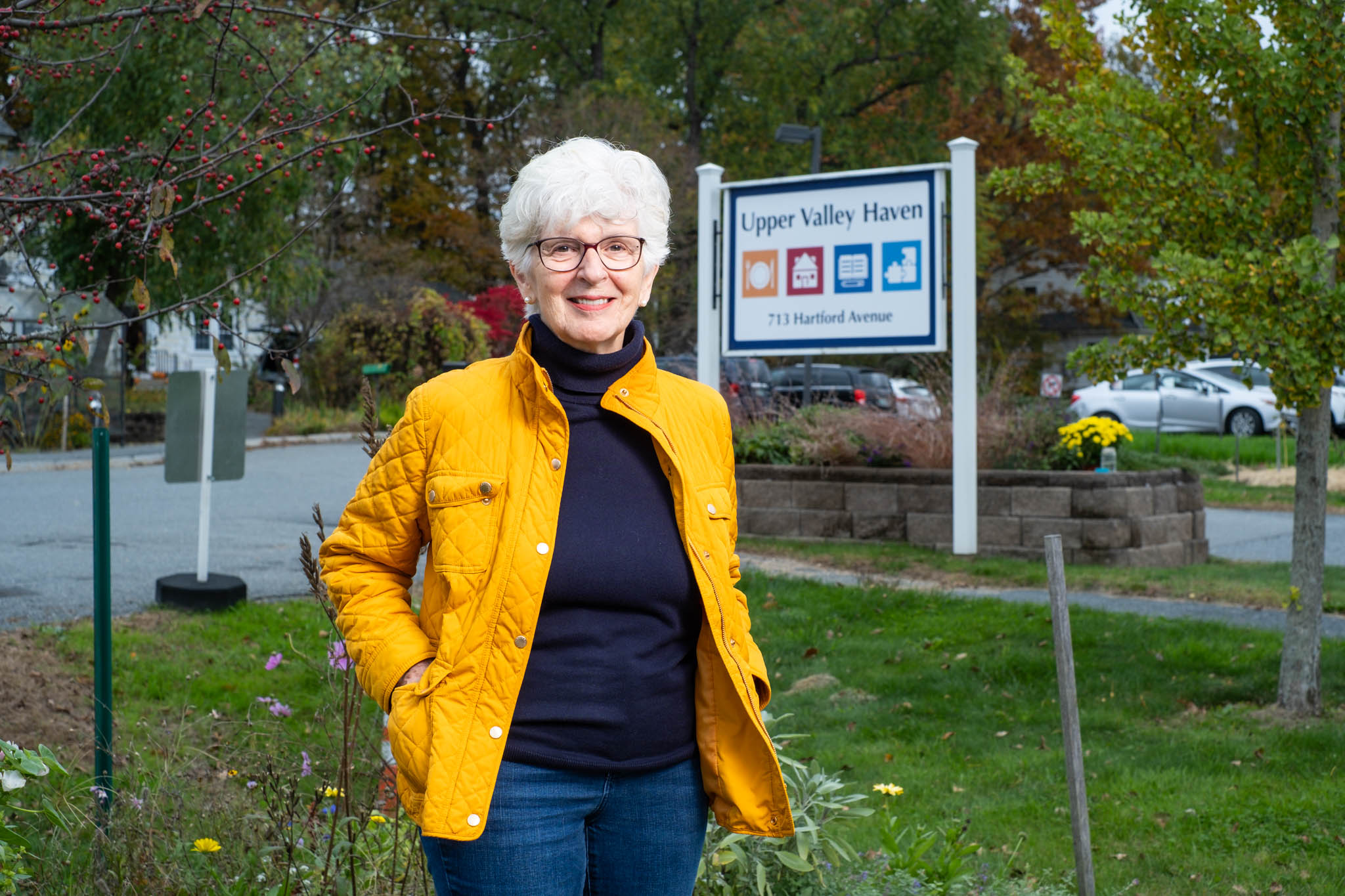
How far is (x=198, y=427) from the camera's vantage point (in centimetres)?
762

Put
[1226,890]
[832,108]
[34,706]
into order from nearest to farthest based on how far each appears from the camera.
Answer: [1226,890] → [34,706] → [832,108]

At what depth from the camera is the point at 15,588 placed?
8.16 meters

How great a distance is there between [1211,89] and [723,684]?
4.93 metres

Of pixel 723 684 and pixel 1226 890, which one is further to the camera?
pixel 1226 890

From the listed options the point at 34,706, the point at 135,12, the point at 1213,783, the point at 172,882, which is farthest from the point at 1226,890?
the point at 34,706

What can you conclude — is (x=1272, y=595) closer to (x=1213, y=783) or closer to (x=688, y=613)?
(x=1213, y=783)

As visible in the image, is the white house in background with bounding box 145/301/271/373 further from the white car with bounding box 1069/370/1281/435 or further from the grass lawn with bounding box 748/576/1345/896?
the grass lawn with bounding box 748/576/1345/896

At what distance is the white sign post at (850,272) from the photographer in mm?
10320

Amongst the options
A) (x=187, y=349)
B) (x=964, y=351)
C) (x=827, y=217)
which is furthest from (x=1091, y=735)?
(x=187, y=349)

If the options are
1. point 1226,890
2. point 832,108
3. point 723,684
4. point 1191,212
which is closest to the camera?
point 723,684

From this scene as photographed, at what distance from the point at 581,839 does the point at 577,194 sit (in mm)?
1056

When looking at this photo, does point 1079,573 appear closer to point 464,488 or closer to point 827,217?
point 827,217

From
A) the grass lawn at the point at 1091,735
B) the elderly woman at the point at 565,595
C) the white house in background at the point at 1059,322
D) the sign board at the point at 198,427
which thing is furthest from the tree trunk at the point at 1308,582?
the white house in background at the point at 1059,322

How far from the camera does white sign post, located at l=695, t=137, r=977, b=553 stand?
10.3 meters
